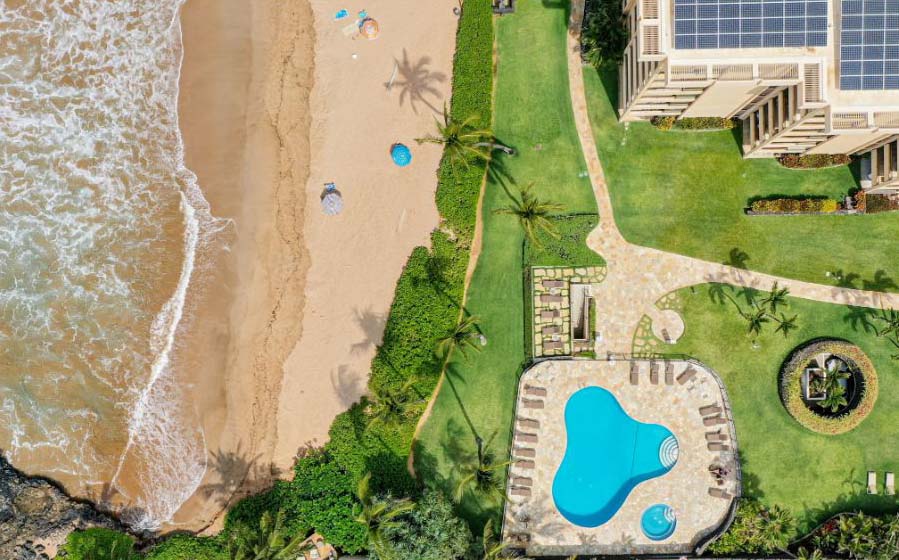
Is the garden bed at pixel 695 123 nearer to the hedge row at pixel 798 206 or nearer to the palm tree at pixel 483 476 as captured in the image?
the hedge row at pixel 798 206

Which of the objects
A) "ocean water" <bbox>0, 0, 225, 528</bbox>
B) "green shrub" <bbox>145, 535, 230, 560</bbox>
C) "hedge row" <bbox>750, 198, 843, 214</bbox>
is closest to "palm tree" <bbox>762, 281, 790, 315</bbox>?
"hedge row" <bbox>750, 198, 843, 214</bbox>

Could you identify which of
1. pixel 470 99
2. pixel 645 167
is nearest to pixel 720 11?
pixel 645 167

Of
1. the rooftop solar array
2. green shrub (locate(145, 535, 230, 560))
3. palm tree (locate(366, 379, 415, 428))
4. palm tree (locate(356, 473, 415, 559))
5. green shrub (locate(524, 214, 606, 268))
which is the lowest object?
green shrub (locate(145, 535, 230, 560))

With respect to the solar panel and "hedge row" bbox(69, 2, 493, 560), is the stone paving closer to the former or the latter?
"hedge row" bbox(69, 2, 493, 560)

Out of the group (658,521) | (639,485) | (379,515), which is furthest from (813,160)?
(379,515)

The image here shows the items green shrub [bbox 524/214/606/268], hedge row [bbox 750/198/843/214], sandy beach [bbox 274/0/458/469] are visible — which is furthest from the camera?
sandy beach [bbox 274/0/458/469]

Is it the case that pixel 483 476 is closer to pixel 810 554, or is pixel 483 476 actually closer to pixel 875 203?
pixel 810 554
